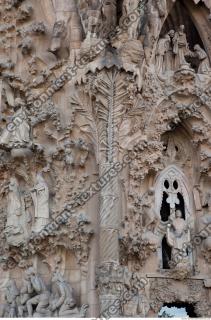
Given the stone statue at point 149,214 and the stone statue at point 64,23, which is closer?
the stone statue at point 149,214

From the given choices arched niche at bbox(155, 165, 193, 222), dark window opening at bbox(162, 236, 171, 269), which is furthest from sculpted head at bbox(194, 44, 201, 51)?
dark window opening at bbox(162, 236, 171, 269)

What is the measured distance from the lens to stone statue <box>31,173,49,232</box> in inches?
378

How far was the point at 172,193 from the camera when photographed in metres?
10.8

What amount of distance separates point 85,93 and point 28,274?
3.40 meters

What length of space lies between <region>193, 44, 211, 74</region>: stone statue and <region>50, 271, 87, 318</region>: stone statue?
5256 millimetres

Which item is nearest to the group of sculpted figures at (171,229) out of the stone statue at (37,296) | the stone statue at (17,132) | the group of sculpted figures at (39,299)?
the group of sculpted figures at (39,299)

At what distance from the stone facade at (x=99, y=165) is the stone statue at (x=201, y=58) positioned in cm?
12

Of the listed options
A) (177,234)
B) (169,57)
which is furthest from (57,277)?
(169,57)

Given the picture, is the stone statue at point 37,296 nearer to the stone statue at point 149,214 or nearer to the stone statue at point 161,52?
the stone statue at point 149,214

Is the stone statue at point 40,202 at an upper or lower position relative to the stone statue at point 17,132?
lower

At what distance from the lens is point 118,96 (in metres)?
9.86

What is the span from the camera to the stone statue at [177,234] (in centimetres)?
1016

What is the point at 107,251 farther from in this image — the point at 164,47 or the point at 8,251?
the point at 164,47

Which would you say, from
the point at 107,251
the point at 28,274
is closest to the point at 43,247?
the point at 28,274
